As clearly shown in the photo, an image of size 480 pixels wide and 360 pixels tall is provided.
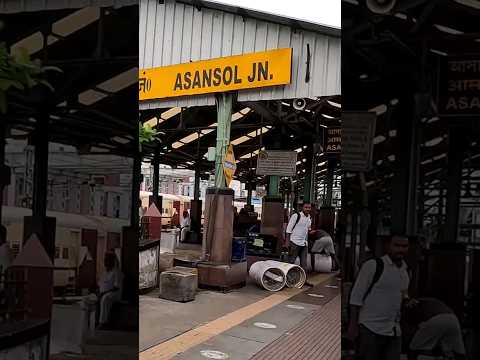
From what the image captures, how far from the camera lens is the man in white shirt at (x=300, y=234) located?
8.51 meters

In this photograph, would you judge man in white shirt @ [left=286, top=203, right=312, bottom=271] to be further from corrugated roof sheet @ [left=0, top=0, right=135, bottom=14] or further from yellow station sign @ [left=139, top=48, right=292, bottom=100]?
corrugated roof sheet @ [left=0, top=0, right=135, bottom=14]

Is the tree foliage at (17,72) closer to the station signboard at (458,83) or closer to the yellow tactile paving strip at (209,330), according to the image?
the station signboard at (458,83)

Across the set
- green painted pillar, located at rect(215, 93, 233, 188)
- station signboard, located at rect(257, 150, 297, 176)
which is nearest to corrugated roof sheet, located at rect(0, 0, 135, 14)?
green painted pillar, located at rect(215, 93, 233, 188)

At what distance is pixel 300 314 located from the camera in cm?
618

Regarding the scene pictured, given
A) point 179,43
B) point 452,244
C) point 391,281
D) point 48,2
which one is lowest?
point 391,281

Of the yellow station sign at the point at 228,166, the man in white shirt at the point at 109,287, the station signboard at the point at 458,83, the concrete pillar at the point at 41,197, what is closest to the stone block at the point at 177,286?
the yellow station sign at the point at 228,166

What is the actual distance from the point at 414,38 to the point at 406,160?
0.30 meters

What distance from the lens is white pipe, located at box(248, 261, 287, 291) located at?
7789mm

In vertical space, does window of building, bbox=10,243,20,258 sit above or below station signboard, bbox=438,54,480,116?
below

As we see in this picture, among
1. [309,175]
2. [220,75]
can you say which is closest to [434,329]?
[220,75]

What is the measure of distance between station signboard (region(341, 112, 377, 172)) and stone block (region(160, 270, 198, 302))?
5.50 m

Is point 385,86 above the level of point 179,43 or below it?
below

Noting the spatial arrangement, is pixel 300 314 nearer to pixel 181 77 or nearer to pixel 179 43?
pixel 181 77

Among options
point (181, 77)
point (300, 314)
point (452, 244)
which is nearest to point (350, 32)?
point (452, 244)
